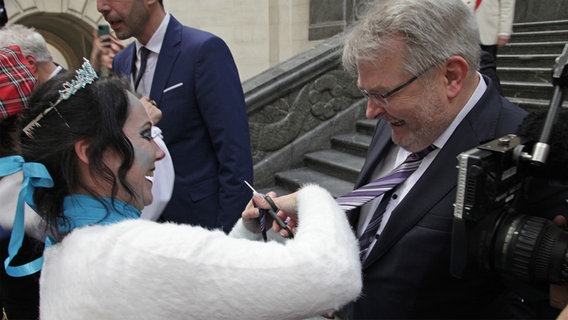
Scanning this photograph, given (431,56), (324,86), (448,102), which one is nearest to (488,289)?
(448,102)

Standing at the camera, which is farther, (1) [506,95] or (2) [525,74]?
(2) [525,74]

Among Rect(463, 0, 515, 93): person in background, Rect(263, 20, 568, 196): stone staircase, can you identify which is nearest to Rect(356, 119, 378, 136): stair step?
Rect(263, 20, 568, 196): stone staircase

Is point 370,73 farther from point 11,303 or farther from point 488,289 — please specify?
point 11,303

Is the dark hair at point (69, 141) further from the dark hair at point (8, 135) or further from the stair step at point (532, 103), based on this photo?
the stair step at point (532, 103)

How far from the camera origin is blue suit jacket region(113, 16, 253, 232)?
236 centimetres

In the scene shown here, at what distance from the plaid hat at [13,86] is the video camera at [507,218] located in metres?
1.31

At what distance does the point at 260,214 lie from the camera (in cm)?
155

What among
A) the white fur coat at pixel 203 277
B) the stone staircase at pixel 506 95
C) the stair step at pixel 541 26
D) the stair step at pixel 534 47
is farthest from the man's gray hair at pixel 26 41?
the stair step at pixel 541 26

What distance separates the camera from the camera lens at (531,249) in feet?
3.43

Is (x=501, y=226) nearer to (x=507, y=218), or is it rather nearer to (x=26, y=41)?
(x=507, y=218)

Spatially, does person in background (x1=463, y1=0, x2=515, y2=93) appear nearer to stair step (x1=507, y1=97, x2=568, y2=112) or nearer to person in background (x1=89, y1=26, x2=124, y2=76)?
stair step (x1=507, y1=97, x2=568, y2=112)

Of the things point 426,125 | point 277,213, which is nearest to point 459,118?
point 426,125

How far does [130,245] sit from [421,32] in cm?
103

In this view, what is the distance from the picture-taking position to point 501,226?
3.73 ft
